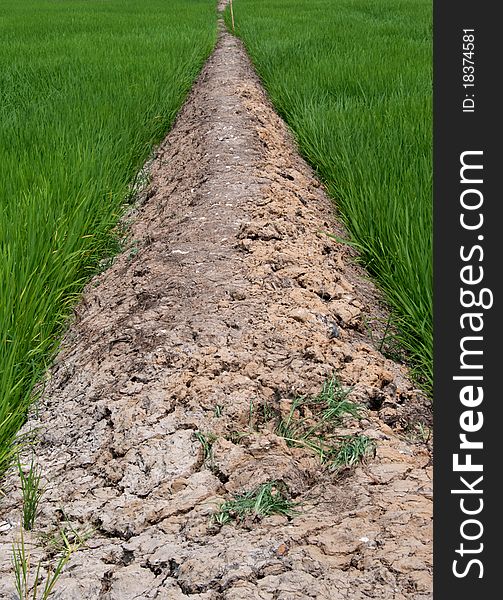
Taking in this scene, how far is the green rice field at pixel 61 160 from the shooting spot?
1942 mm

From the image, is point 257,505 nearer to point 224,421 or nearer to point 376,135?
point 224,421

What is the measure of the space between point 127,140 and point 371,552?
9.62 feet

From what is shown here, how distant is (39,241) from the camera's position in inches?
87.1

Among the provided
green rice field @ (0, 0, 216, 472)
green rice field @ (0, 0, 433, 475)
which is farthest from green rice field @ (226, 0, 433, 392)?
green rice field @ (0, 0, 216, 472)

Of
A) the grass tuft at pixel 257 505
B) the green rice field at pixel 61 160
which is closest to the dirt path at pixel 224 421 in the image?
the grass tuft at pixel 257 505

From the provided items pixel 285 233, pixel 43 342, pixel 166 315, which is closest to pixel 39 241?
pixel 43 342

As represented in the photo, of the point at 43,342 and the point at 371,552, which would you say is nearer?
the point at 371,552

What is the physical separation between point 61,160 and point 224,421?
1775 millimetres

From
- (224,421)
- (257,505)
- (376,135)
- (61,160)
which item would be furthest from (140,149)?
(257,505)

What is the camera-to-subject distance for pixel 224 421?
1.55 meters

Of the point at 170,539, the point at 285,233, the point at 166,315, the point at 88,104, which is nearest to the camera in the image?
the point at 170,539

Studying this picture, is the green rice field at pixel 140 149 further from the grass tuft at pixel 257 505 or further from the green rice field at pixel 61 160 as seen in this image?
the grass tuft at pixel 257 505

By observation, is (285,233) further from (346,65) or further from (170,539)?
(346,65)

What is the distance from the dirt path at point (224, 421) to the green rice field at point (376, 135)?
0.13m
